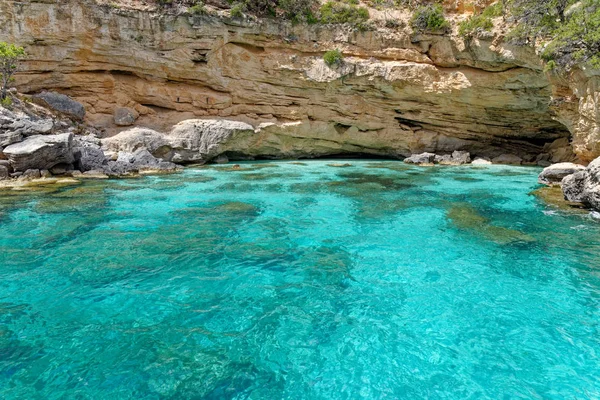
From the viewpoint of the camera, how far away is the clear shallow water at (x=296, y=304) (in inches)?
114

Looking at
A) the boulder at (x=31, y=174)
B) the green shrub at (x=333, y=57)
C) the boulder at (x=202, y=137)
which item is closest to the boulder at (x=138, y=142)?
the boulder at (x=202, y=137)

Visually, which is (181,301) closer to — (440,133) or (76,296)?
(76,296)

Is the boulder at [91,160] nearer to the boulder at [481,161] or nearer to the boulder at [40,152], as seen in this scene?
the boulder at [40,152]

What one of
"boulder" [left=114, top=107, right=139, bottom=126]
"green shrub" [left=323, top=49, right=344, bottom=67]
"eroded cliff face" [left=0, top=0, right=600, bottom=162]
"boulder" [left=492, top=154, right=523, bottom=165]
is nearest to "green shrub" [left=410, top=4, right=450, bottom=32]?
"eroded cliff face" [left=0, top=0, right=600, bottom=162]

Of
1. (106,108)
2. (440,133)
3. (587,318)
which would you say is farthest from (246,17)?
(587,318)

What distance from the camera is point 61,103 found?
16.8m

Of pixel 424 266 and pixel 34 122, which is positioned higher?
pixel 34 122

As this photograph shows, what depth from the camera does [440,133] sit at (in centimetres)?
2116

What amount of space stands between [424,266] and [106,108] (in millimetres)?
19054

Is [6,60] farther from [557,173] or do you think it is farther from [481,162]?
[481,162]

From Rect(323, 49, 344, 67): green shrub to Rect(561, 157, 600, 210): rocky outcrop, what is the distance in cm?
1284

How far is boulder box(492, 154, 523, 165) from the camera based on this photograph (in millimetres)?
20014

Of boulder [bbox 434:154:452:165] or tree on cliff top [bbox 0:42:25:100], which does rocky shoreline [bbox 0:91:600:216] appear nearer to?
boulder [bbox 434:154:452:165]

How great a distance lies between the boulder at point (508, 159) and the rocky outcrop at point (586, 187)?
11.9 meters
